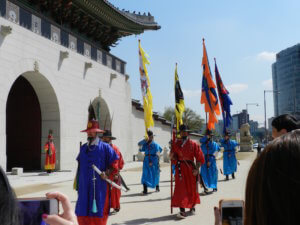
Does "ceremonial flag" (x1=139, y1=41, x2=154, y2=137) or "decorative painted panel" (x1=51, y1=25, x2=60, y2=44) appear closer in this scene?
"ceremonial flag" (x1=139, y1=41, x2=154, y2=137)

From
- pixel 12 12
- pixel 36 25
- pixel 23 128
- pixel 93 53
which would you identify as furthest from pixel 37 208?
A: pixel 93 53

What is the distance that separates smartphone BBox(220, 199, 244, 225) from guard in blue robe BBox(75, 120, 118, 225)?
302cm

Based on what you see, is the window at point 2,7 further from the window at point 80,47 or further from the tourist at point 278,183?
the tourist at point 278,183

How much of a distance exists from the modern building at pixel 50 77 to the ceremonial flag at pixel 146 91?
442 cm

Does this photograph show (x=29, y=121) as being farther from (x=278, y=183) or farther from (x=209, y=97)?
(x=278, y=183)

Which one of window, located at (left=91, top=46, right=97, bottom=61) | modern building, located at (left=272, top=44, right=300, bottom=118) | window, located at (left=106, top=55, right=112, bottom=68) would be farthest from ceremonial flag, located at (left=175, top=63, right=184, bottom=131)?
modern building, located at (left=272, top=44, right=300, bottom=118)

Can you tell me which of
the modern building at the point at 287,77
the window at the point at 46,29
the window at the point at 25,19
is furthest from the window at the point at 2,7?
the modern building at the point at 287,77

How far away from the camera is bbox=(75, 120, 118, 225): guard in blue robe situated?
15.7 ft

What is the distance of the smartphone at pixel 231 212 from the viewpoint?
196cm

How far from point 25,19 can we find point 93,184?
417 inches

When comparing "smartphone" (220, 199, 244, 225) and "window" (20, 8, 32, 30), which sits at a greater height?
"window" (20, 8, 32, 30)

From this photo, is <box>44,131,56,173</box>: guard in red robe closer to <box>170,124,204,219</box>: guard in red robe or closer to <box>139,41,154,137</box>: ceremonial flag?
<box>139,41,154,137</box>: ceremonial flag

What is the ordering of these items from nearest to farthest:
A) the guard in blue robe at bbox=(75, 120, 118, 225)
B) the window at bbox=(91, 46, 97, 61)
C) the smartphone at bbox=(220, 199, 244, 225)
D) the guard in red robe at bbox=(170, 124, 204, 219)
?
the smartphone at bbox=(220, 199, 244, 225)
the guard in blue robe at bbox=(75, 120, 118, 225)
the guard in red robe at bbox=(170, 124, 204, 219)
the window at bbox=(91, 46, 97, 61)

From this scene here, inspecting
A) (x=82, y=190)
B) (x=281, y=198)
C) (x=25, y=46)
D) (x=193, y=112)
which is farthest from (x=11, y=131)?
(x=193, y=112)
